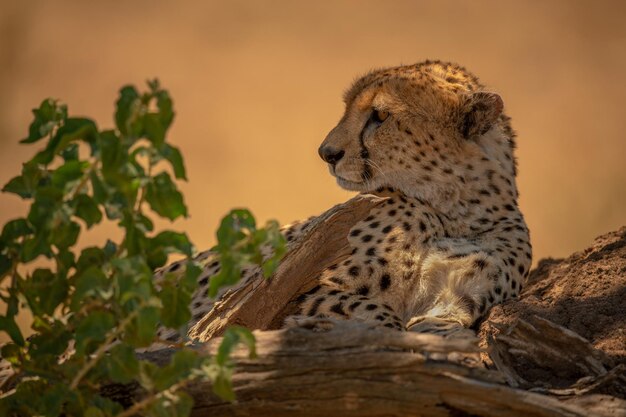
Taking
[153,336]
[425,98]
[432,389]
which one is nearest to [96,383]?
[153,336]

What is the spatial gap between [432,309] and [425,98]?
2.27ft

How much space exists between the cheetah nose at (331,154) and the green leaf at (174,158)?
4.58 ft

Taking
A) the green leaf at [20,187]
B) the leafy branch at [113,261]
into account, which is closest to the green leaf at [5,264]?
the leafy branch at [113,261]

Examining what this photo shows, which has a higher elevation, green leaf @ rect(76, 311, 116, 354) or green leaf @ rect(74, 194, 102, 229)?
green leaf @ rect(74, 194, 102, 229)

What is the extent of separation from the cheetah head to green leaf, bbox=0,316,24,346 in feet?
4.47

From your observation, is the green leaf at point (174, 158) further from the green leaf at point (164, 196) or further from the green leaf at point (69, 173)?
the green leaf at point (69, 173)

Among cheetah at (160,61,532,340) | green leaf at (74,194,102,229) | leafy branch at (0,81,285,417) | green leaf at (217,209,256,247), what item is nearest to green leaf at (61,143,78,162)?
leafy branch at (0,81,285,417)

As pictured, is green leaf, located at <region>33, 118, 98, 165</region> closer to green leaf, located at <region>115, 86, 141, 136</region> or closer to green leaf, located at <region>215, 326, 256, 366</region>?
green leaf, located at <region>115, 86, 141, 136</region>

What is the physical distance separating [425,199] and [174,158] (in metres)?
1.45

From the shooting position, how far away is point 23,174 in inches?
59.3

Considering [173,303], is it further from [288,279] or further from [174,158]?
[288,279]

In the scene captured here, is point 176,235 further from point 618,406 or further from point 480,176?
point 480,176

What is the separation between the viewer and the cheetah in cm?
249

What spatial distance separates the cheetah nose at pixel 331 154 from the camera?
2775 mm
